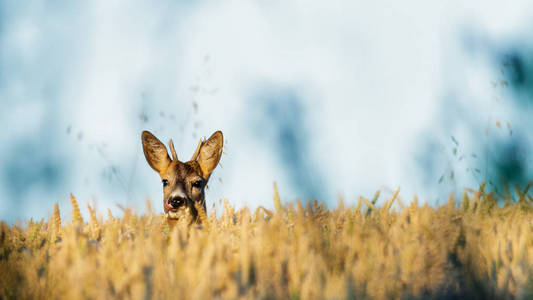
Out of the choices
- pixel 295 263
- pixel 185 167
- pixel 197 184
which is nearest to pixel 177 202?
pixel 197 184

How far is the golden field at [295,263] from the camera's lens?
2092 mm

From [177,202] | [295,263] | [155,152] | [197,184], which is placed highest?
[155,152]

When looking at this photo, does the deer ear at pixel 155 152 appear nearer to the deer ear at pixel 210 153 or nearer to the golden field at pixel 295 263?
the deer ear at pixel 210 153

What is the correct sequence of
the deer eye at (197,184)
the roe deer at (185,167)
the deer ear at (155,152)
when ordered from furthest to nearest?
the deer ear at (155,152) → the deer eye at (197,184) → the roe deer at (185,167)

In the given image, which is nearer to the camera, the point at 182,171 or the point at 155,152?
the point at 182,171

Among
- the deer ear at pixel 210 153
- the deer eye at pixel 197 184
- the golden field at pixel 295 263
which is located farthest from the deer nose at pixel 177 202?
the golden field at pixel 295 263

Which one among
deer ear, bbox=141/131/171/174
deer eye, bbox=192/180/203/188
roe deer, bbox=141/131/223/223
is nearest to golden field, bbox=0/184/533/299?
roe deer, bbox=141/131/223/223

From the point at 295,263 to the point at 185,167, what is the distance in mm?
2895

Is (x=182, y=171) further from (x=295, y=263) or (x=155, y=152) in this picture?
(x=295, y=263)

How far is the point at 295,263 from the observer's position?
2258 mm

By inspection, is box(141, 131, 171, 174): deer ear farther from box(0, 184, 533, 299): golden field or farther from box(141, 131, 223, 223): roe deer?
box(0, 184, 533, 299): golden field

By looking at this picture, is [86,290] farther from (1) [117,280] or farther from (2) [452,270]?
(2) [452,270]

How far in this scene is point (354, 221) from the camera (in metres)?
3.27

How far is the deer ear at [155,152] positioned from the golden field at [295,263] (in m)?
1.88
